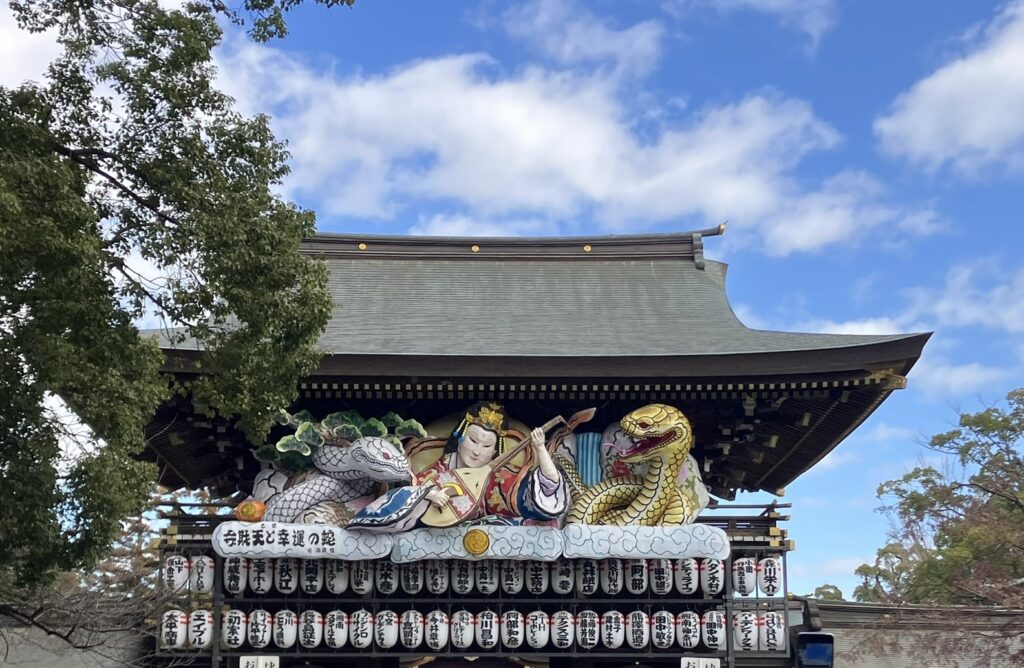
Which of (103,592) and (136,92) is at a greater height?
(136,92)

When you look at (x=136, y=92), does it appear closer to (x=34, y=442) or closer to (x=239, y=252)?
(x=239, y=252)

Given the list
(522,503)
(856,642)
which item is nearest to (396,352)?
(522,503)

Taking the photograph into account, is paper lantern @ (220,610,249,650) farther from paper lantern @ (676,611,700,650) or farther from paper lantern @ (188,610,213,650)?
paper lantern @ (676,611,700,650)

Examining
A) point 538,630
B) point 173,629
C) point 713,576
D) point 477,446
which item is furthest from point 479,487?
point 173,629

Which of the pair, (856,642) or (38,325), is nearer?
(38,325)

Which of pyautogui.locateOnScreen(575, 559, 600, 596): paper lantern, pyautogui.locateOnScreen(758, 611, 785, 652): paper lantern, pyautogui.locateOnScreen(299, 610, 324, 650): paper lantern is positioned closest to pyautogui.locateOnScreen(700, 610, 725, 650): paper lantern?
pyautogui.locateOnScreen(758, 611, 785, 652): paper lantern

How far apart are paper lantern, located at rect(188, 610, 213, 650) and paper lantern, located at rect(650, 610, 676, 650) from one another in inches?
197

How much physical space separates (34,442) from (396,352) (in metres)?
5.30

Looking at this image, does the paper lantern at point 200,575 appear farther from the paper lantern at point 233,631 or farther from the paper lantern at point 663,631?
the paper lantern at point 663,631

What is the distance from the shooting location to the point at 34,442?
28.5 feet

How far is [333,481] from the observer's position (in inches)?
518

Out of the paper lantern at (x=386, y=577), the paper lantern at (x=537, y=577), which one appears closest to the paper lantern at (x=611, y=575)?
the paper lantern at (x=537, y=577)

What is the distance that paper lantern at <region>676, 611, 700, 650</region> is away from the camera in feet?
42.7

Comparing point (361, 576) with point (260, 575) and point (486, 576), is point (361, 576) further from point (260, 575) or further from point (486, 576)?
point (486, 576)
